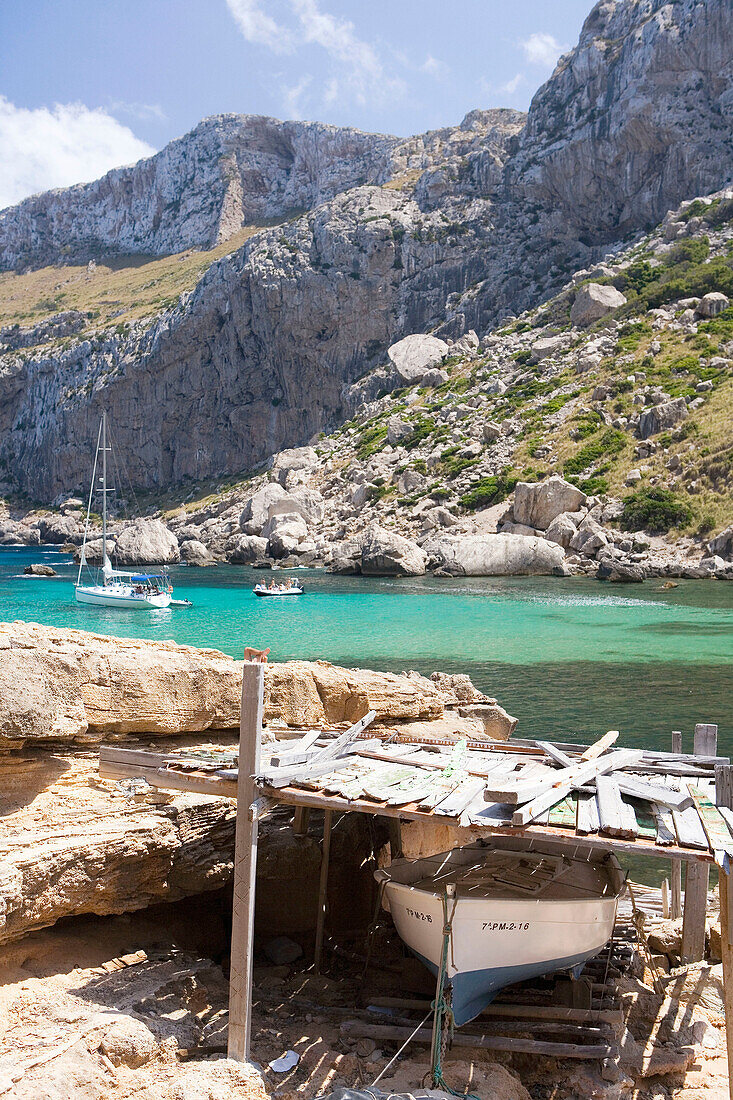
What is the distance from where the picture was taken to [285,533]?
2406 inches

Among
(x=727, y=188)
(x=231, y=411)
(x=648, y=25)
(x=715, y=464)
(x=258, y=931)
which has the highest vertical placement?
(x=648, y=25)

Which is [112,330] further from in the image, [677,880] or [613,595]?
[677,880]

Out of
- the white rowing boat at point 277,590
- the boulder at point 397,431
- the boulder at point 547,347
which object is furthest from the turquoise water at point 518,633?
the boulder at point 547,347

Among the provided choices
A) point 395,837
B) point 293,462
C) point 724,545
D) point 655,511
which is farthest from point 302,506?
point 395,837

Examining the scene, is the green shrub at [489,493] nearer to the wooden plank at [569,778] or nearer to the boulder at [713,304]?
the boulder at [713,304]

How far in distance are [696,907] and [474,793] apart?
3419 mm

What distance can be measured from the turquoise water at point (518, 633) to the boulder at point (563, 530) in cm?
419

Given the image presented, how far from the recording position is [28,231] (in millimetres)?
150500

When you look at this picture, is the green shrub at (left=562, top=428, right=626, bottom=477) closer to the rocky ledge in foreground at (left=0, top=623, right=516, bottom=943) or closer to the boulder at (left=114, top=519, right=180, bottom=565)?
the boulder at (left=114, top=519, right=180, bottom=565)

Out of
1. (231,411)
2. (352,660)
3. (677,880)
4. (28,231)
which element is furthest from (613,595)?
(28,231)

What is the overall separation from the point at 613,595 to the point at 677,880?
2935 cm

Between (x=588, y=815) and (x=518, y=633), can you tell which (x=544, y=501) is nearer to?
(x=518, y=633)

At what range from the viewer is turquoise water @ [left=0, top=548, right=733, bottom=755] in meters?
18.1

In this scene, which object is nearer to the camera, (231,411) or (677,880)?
(677,880)
